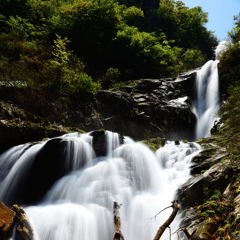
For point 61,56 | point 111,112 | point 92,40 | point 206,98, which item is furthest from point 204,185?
point 92,40

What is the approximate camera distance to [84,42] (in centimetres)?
1878

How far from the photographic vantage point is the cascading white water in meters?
4.36

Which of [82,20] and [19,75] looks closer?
[19,75]

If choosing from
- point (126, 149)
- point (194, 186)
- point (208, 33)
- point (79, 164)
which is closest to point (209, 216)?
point (194, 186)

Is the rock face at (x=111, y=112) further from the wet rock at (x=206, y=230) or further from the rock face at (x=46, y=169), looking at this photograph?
the wet rock at (x=206, y=230)

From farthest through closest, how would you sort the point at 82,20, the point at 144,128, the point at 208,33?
the point at 208,33 < the point at 82,20 < the point at 144,128

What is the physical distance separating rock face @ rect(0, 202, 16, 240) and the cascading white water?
114 centimetres

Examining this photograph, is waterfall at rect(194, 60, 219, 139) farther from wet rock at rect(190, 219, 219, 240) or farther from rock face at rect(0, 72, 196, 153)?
wet rock at rect(190, 219, 219, 240)

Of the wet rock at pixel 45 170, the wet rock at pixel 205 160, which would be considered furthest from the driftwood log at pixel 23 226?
the wet rock at pixel 205 160

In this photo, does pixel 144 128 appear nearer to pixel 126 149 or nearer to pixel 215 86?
pixel 126 149

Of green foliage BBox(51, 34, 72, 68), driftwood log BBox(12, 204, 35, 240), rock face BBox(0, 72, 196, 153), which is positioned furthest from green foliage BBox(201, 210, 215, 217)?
green foliage BBox(51, 34, 72, 68)

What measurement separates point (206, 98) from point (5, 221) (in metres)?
15.8

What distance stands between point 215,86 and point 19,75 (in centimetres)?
1627

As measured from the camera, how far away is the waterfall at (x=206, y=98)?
1304cm
